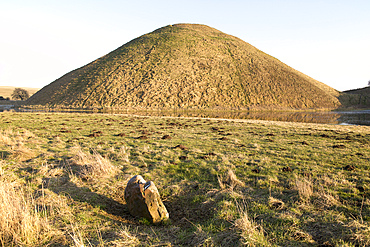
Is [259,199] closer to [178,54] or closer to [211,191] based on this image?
[211,191]

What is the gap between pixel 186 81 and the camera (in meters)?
84.3

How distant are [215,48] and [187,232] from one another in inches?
4402

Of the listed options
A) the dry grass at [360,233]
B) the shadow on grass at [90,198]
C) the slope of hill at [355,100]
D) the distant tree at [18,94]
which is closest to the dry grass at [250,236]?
the dry grass at [360,233]

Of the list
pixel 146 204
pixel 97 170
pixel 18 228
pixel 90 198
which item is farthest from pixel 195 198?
pixel 18 228

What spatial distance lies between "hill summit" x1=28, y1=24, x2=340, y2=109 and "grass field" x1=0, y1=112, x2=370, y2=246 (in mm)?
62800

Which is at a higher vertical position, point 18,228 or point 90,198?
point 18,228

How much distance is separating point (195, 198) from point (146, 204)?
205 cm

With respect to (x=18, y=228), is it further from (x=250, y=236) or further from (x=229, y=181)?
(x=229, y=181)

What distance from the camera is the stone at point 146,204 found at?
5.84 m

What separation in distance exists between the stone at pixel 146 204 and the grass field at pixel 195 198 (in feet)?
0.80

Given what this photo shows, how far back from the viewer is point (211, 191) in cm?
744

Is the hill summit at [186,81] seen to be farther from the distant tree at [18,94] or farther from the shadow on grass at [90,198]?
the shadow on grass at [90,198]

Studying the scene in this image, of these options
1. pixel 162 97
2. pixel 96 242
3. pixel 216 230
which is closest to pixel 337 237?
pixel 216 230

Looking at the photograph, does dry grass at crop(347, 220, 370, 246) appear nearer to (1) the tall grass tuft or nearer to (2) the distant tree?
(1) the tall grass tuft
